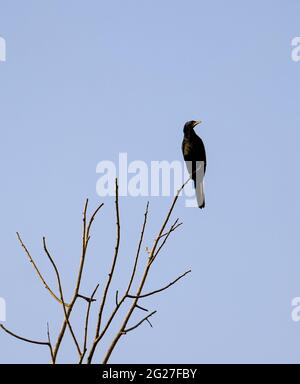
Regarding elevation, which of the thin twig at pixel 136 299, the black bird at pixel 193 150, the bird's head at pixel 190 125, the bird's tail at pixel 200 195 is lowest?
the thin twig at pixel 136 299

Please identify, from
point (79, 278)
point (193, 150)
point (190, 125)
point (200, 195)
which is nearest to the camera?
point (79, 278)

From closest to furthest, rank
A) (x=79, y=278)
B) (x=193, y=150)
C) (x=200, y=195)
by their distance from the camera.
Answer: (x=79, y=278) → (x=200, y=195) → (x=193, y=150)

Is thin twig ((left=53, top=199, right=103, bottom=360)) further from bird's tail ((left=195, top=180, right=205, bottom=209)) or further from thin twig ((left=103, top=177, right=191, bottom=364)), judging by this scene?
bird's tail ((left=195, top=180, right=205, bottom=209))

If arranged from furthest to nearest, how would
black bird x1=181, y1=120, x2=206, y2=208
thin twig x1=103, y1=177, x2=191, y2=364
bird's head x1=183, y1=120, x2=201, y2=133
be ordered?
bird's head x1=183, y1=120, x2=201, y2=133 → black bird x1=181, y1=120, x2=206, y2=208 → thin twig x1=103, y1=177, x2=191, y2=364

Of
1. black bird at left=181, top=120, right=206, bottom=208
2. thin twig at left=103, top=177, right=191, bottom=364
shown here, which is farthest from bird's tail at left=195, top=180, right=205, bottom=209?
thin twig at left=103, top=177, right=191, bottom=364

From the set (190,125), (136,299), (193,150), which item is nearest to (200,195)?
(193,150)

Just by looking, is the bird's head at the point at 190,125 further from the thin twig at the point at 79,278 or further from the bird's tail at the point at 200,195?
the thin twig at the point at 79,278

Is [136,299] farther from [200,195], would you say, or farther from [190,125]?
[190,125]

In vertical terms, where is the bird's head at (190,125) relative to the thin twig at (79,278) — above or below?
above

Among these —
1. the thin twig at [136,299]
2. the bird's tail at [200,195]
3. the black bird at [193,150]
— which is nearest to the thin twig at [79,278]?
the thin twig at [136,299]
